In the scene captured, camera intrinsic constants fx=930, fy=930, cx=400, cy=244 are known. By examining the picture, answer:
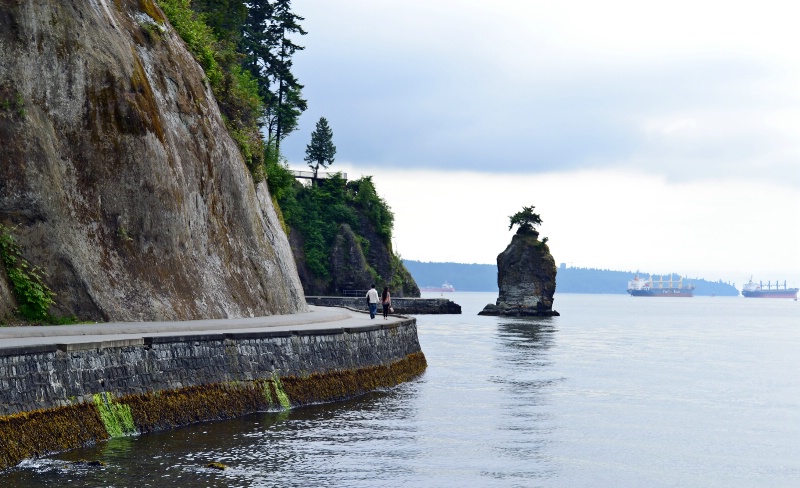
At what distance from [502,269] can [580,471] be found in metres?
87.4

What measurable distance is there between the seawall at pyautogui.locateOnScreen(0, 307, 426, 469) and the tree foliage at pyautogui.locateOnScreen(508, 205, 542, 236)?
→ 74937 millimetres

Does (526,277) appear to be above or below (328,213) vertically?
below

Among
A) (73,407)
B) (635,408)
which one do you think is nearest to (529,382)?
(635,408)

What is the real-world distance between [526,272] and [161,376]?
278 ft

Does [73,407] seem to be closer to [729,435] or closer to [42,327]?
[42,327]

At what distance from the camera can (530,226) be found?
106562 millimetres

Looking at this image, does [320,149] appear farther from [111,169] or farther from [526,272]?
[111,169]

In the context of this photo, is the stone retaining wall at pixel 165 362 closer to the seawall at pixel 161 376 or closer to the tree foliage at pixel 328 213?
the seawall at pixel 161 376

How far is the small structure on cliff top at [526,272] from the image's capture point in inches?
4094

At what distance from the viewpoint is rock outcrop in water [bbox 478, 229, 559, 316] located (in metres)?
104

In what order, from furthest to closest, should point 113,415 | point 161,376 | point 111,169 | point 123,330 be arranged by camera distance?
point 111,169
point 123,330
point 161,376
point 113,415

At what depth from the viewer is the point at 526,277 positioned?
104m

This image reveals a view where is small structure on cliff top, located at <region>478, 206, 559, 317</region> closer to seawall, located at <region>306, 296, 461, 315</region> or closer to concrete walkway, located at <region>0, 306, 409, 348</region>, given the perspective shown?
seawall, located at <region>306, 296, 461, 315</region>

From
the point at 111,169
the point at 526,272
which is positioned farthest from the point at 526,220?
the point at 111,169
